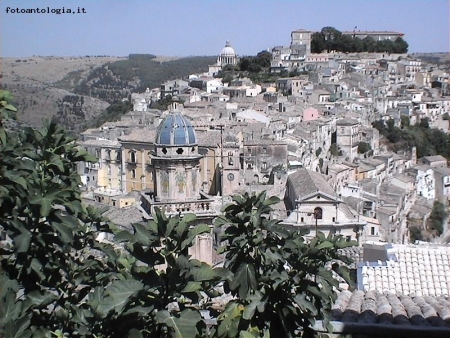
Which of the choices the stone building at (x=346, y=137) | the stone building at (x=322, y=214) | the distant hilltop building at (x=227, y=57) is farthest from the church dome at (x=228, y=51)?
the stone building at (x=322, y=214)

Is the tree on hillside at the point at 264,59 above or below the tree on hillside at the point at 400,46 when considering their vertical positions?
below

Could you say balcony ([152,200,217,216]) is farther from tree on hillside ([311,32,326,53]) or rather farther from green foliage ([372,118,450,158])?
tree on hillside ([311,32,326,53])

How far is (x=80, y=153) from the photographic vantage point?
13.6 feet

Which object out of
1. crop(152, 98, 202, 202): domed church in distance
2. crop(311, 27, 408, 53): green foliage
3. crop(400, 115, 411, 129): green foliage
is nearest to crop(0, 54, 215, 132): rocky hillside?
crop(311, 27, 408, 53): green foliage

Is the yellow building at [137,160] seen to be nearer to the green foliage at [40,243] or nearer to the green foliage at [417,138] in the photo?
the green foliage at [417,138]

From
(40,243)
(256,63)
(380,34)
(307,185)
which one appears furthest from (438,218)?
(380,34)

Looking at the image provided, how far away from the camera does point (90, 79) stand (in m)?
81.8

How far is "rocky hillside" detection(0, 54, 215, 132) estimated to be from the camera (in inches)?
1941

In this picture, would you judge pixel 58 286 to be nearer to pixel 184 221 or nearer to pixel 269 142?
pixel 184 221

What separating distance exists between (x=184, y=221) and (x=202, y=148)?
21.5 meters

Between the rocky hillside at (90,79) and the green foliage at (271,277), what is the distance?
37.7 metres

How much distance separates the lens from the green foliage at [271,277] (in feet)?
11.5

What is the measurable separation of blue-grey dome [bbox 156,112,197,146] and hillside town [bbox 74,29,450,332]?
0.07ft

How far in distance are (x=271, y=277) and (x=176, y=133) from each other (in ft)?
23.4
